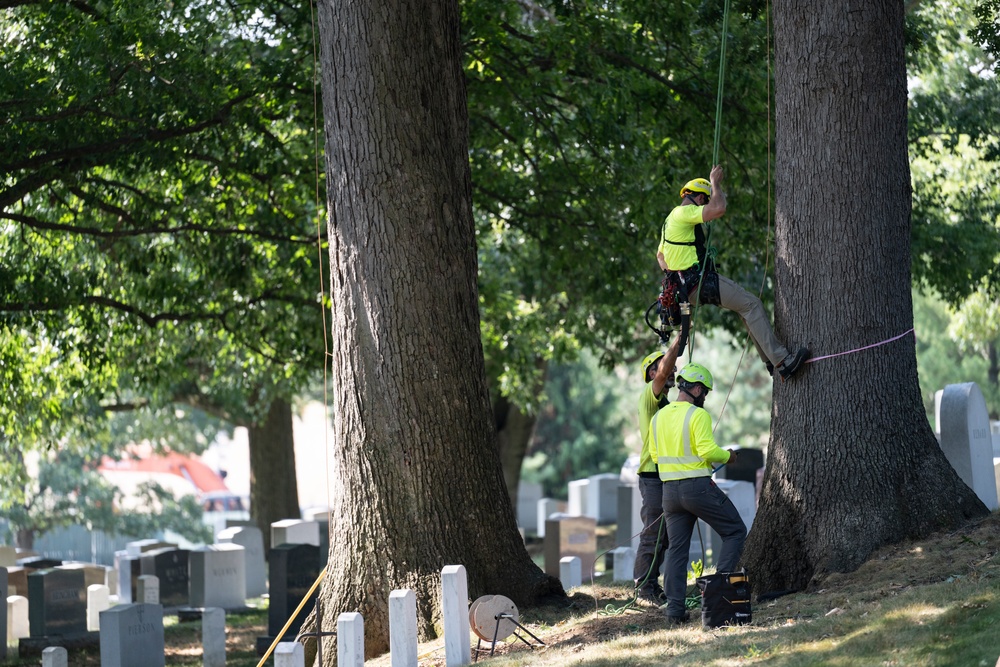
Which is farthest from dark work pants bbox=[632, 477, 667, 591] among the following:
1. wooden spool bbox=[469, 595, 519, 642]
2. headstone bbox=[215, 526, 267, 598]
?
headstone bbox=[215, 526, 267, 598]

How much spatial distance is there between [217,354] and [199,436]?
2250 cm

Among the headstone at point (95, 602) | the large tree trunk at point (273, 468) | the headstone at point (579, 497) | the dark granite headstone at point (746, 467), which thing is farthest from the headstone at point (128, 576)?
the dark granite headstone at point (746, 467)

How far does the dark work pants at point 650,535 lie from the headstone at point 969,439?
10.1 feet

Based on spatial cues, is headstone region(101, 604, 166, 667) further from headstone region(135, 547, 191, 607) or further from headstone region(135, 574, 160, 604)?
headstone region(135, 547, 191, 607)

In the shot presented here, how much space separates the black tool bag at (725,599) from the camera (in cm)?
691

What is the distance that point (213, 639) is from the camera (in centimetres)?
1178

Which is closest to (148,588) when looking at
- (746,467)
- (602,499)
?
(746,467)

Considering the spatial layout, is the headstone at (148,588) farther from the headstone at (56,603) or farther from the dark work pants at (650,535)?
the dark work pants at (650,535)

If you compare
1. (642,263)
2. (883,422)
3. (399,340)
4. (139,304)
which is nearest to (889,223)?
(883,422)

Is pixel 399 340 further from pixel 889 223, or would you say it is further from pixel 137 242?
pixel 137 242

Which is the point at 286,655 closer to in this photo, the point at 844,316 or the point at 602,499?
the point at 844,316

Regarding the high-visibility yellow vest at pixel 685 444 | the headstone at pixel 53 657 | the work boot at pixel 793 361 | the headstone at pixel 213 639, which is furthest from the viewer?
the headstone at pixel 213 639

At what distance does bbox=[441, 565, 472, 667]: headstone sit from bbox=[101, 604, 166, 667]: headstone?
498 cm

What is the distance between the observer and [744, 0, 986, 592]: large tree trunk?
761 cm
